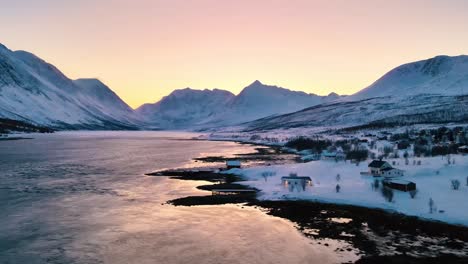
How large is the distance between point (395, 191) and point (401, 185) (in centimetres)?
97

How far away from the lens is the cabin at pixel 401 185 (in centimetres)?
5038

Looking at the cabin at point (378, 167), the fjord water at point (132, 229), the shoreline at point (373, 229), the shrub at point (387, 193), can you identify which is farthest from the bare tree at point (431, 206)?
the cabin at point (378, 167)

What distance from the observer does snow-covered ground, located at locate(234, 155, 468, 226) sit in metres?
44.0

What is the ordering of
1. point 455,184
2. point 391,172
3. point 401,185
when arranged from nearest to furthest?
point 455,184
point 401,185
point 391,172

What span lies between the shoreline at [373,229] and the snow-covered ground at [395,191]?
6.79 feet

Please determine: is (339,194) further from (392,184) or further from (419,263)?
(419,263)

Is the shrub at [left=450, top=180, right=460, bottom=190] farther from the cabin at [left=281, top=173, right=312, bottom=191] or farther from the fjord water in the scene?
the fjord water

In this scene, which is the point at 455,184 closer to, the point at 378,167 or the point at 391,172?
the point at 391,172

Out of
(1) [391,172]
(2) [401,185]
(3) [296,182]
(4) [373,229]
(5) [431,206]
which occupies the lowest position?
(4) [373,229]

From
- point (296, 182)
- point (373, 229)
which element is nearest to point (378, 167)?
point (296, 182)

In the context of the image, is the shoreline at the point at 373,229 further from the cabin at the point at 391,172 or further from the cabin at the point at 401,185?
the cabin at the point at 391,172

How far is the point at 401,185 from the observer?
5112cm

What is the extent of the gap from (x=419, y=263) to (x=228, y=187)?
112ft

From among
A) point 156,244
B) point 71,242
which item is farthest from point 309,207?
point 71,242
